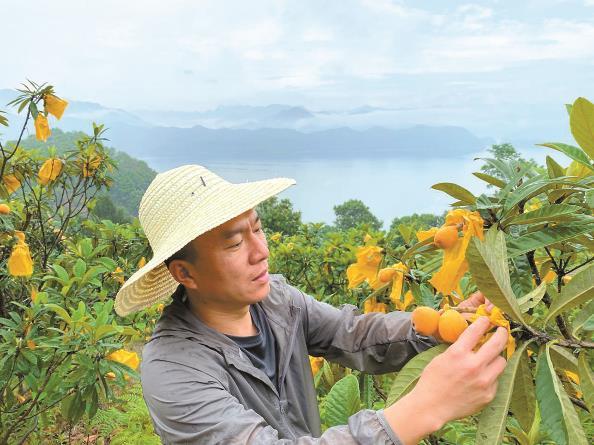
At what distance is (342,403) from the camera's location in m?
0.95

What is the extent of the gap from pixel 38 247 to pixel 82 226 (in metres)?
0.46

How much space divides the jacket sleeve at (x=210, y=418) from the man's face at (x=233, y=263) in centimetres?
16

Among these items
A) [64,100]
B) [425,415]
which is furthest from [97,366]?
[64,100]

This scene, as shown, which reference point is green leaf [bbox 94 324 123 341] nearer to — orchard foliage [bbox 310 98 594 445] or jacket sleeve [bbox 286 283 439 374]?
jacket sleeve [bbox 286 283 439 374]

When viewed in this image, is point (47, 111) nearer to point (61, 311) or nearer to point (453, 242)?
point (61, 311)

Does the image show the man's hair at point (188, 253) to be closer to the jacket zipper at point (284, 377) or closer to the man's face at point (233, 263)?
the man's face at point (233, 263)

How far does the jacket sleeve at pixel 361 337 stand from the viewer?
1102mm

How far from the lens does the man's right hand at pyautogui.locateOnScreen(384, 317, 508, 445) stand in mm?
683

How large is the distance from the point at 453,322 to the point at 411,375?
10cm

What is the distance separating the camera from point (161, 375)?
0.93 meters

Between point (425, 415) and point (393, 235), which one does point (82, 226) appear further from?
point (425, 415)

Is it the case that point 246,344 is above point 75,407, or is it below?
above

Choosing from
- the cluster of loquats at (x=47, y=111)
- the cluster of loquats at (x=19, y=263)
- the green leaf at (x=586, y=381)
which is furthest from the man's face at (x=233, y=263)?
the cluster of loquats at (x=47, y=111)

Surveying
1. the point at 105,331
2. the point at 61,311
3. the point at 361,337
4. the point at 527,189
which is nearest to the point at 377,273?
the point at 361,337
